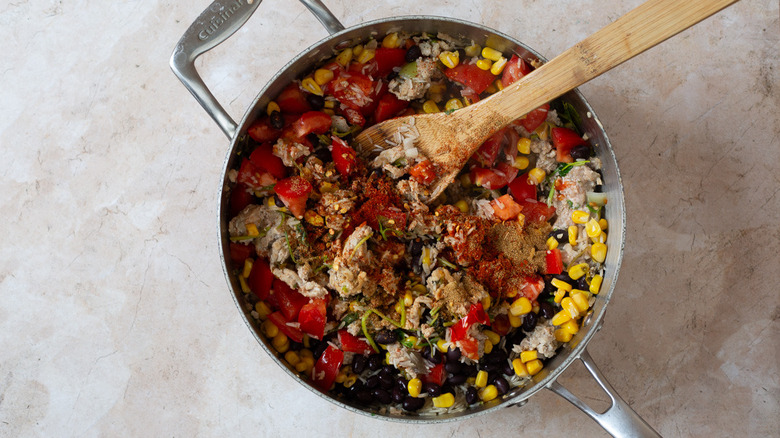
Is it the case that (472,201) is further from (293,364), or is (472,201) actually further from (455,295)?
(293,364)

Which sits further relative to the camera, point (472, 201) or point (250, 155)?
point (472, 201)

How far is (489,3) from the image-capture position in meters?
3.60

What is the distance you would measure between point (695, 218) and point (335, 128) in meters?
2.24

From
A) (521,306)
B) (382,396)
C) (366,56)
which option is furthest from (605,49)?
(382,396)

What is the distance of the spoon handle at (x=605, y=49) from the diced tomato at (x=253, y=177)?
122cm

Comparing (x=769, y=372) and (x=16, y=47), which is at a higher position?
(x=16, y=47)

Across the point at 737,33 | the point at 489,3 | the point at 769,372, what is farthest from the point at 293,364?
the point at 737,33

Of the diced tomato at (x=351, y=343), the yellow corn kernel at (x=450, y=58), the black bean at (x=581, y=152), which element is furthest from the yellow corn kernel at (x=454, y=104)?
the diced tomato at (x=351, y=343)

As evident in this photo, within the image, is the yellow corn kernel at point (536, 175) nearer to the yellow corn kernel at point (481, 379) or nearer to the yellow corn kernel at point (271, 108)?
the yellow corn kernel at point (481, 379)

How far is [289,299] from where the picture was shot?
3.13m

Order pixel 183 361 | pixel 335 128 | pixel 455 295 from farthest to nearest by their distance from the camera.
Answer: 1. pixel 183 361
2. pixel 335 128
3. pixel 455 295

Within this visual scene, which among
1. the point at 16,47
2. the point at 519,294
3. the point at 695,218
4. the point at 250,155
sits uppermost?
the point at 16,47

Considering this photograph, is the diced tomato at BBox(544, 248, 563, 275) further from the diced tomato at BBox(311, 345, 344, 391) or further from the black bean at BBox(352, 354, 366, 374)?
the diced tomato at BBox(311, 345, 344, 391)

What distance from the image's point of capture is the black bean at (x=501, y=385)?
123 inches
